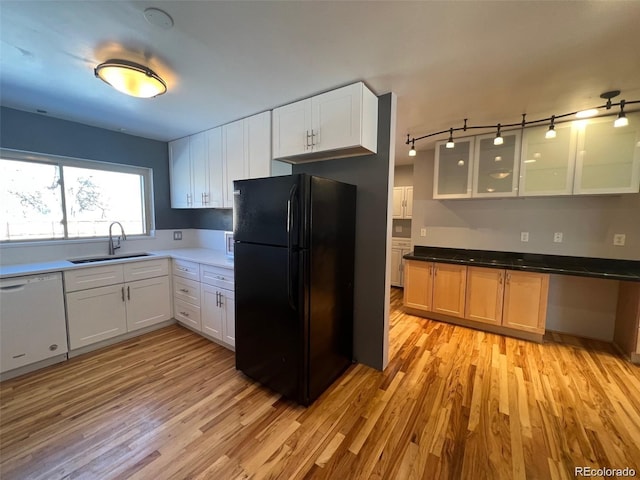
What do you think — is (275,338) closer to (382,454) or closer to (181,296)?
(382,454)

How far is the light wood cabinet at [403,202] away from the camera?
482cm

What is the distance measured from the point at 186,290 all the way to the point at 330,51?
114 inches

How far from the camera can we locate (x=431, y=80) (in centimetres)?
196

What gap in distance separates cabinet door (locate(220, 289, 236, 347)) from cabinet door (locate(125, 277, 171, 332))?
109 centimetres

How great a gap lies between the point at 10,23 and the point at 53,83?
0.76 m

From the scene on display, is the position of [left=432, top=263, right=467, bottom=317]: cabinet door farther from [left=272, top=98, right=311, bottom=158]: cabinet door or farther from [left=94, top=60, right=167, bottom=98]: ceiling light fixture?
[left=94, top=60, right=167, bottom=98]: ceiling light fixture

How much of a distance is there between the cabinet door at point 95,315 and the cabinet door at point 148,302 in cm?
7

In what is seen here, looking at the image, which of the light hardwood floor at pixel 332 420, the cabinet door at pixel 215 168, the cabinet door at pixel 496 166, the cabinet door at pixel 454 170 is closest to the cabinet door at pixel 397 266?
the cabinet door at pixel 454 170

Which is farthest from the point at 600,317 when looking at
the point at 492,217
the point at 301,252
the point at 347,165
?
the point at 301,252

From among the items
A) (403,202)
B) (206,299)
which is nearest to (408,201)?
(403,202)

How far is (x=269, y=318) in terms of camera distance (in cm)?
196

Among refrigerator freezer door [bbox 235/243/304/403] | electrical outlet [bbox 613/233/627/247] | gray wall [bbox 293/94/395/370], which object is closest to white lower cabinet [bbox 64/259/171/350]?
refrigerator freezer door [bbox 235/243/304/403]

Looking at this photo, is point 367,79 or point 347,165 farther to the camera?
point 347,165
